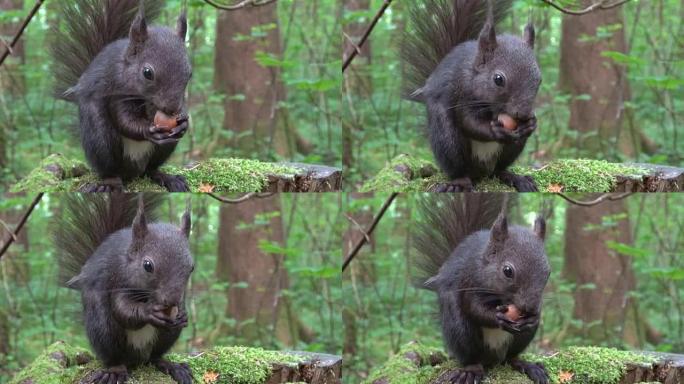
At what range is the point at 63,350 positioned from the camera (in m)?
3.33

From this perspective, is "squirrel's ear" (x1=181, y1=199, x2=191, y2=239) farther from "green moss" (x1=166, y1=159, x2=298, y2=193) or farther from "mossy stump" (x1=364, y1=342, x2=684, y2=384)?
"mossy stump" (x1=364, y1=342, x2=684, y2=384)

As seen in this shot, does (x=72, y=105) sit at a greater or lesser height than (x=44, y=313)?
greater

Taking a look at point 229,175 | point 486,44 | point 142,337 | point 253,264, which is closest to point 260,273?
point 253,264

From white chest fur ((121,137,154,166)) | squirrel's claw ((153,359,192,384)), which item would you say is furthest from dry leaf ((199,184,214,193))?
squirrel's claw ((153,359,192,384))

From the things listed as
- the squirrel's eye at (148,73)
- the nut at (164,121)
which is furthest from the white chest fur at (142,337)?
the squirrel's eye at (148,73)

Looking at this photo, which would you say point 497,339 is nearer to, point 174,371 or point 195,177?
point 174,371

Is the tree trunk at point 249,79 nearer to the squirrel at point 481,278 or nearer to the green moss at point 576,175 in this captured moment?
the squirrel at point 481,278

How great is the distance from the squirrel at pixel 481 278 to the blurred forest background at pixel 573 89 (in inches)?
12.3

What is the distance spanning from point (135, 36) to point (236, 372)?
1.44 metres

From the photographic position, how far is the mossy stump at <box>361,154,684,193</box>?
3234 mm

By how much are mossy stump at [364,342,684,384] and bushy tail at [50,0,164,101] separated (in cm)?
171

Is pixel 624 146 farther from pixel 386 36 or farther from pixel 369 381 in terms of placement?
pixel 369 381

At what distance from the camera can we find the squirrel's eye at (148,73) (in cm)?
276

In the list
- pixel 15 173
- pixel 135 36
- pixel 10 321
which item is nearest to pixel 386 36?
pixel 135 36
